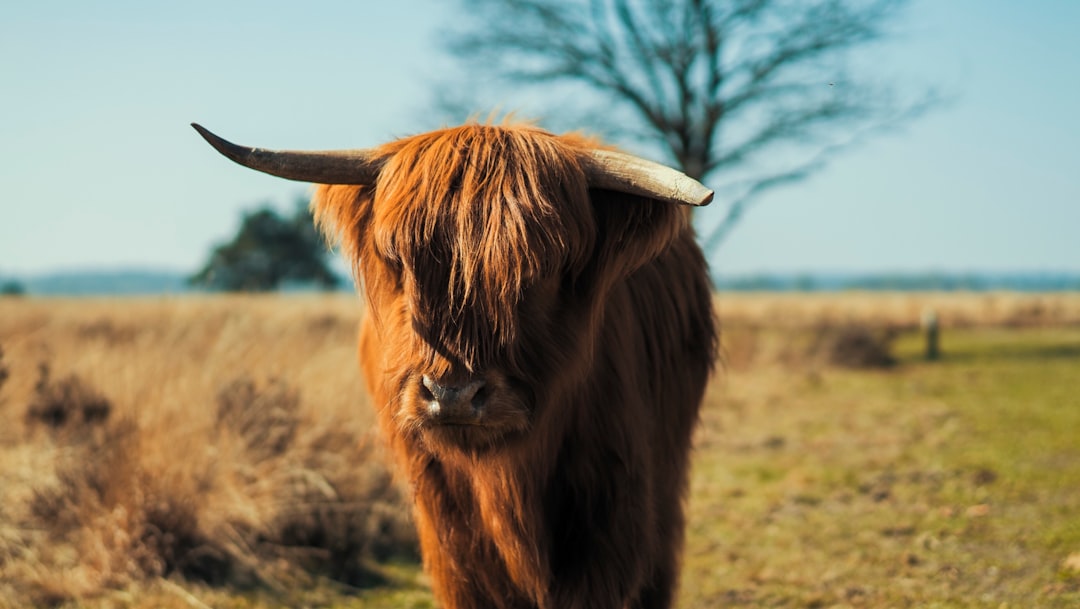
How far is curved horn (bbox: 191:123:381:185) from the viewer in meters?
2.79

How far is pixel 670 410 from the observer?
3.60m

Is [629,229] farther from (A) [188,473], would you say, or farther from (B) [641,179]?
(A) [188,473]

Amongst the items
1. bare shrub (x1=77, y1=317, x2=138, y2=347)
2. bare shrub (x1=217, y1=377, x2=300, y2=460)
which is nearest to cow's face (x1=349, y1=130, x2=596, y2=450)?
bare shrub (x1=217, y1=377, x2=300, y2=460)

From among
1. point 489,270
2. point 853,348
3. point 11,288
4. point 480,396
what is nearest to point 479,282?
point 489,270

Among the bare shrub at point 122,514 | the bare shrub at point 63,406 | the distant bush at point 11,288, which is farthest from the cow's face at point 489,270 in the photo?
the distant bush at point 11,288

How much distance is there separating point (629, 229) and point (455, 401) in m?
0.83

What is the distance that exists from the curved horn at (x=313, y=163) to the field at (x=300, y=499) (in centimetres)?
248

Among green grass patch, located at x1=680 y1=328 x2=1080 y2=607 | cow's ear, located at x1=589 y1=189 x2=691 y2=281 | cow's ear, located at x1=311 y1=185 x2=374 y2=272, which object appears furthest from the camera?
green grass patch, located at x1=680 y1=328 x2=1080 y2=607

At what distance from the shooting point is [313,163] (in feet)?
9.32

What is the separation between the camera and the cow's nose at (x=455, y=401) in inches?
92.4

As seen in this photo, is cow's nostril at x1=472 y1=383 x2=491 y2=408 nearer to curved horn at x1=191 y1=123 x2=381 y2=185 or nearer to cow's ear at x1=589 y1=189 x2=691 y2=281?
cow's ear at x1=589 y1=189 x2=691 y2=281

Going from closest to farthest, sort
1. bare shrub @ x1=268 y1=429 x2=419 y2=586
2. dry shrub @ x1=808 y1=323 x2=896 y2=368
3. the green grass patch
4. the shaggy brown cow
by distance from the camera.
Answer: the shaggy brown cow
the green grass patch
bare shrub @ x1=268 y1=429 x2=419 y2=586
dry shrub @ x1=808 y1=323 x2=896 y2=368

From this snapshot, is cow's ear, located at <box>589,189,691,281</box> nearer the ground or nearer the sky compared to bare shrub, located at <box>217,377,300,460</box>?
nearer the sky

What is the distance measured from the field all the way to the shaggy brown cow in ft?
A: 5.77
